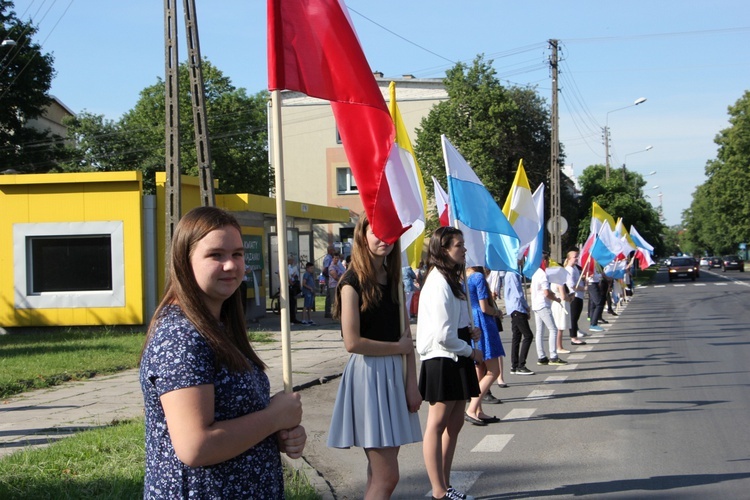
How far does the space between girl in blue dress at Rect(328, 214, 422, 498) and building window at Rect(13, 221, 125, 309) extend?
54.2 feet

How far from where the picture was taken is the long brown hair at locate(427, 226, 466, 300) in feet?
20.3

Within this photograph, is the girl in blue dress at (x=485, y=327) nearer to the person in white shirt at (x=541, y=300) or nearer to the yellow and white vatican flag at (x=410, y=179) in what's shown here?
the yellow and white vatican flag at (x=410, y=179)

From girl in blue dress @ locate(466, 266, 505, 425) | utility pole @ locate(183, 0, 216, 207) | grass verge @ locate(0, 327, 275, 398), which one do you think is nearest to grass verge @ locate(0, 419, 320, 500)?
girl in blue dress @ locate(466, 266, 505, 425)

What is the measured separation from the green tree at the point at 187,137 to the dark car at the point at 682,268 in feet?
89.3

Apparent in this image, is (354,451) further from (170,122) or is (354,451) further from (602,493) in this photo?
(170,122)

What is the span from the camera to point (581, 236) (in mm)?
45781

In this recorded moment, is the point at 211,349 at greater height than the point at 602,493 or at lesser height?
greater

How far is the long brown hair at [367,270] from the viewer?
4633mm

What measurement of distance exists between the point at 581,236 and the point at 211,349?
4469 centimetres

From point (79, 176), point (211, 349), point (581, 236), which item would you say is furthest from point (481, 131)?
point (211, 349)

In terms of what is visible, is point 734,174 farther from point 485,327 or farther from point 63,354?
point 485,327

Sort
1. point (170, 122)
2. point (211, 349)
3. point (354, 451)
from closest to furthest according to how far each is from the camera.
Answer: point (211, 349)
point (354, 451)
point (170, 122)

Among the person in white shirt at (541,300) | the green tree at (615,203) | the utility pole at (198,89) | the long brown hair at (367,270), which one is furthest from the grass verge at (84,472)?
the green tree at (615,203)

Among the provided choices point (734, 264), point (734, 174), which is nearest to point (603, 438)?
point (734, 174)
